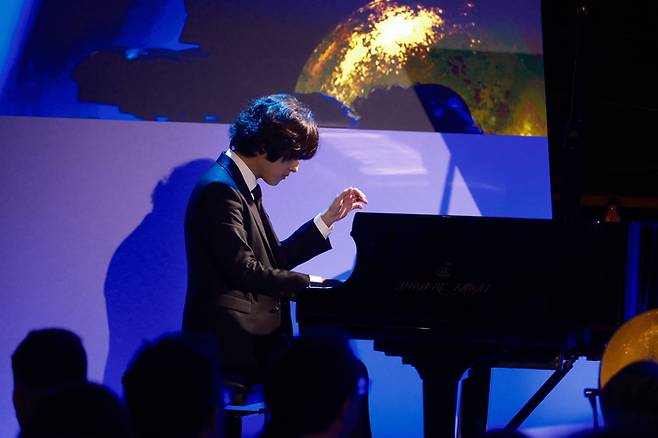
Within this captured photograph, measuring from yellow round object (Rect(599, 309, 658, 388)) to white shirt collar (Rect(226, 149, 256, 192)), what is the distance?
1.49m

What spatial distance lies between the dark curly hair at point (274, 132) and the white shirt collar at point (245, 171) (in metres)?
0.03

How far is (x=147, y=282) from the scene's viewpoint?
4.45 m

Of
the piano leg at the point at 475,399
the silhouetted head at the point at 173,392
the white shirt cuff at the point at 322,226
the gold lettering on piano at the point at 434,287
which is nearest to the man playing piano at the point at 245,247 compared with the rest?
the white shirt cuff at the point at 322,226

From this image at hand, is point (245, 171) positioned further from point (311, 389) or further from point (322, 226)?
point (311, 389)

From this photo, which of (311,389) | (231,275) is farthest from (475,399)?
(311,389)

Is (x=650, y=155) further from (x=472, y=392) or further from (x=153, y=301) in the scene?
(x=153, y=301)

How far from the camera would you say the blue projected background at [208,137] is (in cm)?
446

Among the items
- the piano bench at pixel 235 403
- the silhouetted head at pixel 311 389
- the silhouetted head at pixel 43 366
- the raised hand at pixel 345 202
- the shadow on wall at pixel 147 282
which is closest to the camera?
the silhouetted head at pixel 311 389

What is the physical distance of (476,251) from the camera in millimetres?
3154

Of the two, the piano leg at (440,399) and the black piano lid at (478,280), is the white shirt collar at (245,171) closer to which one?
the black piano lid at (478,280)

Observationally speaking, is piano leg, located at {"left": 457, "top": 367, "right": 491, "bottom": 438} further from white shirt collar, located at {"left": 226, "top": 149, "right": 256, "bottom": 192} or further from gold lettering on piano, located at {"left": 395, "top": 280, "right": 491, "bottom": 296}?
white shirt collar, located at {"left": 226, "top": 149, "right": 256, "bottom": 192}

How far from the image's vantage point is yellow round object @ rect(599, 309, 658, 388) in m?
3.16

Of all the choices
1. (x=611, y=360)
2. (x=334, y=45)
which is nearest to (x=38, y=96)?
(x=334, y=45)

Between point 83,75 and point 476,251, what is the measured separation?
2409 mm
